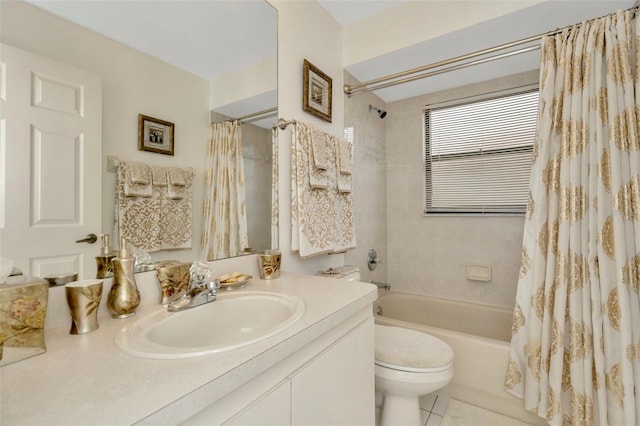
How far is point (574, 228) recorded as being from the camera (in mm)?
1354

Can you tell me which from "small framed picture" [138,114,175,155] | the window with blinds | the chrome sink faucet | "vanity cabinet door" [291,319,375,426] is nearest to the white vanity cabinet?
"vanity cabinet door" [291,319,375,426]

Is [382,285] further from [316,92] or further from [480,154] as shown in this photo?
[316,92]

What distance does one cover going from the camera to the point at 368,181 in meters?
2.37

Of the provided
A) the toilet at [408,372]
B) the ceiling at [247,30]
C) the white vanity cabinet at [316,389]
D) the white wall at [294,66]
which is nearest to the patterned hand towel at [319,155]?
the white wall at [294,66]

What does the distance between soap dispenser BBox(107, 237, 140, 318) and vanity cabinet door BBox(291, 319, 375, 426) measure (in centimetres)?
49

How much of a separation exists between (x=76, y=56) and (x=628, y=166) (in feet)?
6.81

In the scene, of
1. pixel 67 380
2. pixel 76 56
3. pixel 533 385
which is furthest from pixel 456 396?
pixel 76 56

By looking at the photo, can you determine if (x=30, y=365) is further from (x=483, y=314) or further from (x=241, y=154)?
(x=483, y=314)

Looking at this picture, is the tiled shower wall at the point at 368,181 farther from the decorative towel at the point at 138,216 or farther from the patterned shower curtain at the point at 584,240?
the decorative towel at the point at 138,216

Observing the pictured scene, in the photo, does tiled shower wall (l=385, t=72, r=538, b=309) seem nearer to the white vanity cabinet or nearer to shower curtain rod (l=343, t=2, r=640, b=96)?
shower curtain rod (l=343, t=2, r=640, b=96)

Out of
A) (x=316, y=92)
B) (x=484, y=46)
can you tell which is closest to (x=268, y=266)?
(x=316, y=92)

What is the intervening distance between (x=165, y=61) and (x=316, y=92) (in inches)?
37.7

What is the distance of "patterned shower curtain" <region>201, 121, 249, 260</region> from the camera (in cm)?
113

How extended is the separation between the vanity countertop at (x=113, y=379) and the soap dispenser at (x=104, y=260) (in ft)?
0.43
